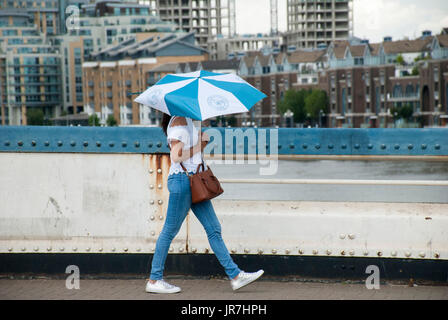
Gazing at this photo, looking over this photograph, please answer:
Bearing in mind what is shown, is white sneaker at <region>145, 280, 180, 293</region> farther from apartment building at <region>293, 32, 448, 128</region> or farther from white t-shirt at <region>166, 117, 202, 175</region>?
apartment building at <region>293, 32, 448, 128</region>

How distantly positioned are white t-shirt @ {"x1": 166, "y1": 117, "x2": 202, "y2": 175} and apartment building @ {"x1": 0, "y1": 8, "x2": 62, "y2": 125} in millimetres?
170188

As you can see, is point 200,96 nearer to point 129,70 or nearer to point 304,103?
point 304,103

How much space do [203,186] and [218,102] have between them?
1.71ft

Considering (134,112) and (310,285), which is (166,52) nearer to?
(134,112)

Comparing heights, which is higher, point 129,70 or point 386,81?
point 129,70

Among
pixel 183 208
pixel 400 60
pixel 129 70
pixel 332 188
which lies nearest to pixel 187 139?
pixel 183 208

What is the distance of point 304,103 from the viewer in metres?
128

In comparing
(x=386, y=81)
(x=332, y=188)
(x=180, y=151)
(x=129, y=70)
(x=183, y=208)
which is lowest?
(x=332, y=188)

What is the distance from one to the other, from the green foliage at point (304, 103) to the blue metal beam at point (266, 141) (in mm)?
115241

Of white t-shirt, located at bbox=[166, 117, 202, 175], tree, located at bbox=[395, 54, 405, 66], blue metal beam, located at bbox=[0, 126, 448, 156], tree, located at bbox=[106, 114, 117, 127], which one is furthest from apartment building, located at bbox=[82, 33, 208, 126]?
white t-shirt, located at bbox=[166, 117, 202, 175]

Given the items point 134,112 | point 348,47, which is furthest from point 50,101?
point 348,47

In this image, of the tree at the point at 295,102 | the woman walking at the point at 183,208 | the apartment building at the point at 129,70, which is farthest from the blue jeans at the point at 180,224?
→ the apartment building at the point at 129,70

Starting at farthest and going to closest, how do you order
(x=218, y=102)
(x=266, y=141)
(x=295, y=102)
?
1. (x=295, y=102)
2. (x=266, y=141)
3. (x=218, y=102)

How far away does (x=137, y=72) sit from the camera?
479 feet
